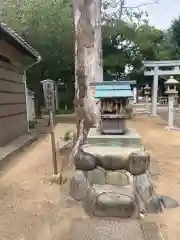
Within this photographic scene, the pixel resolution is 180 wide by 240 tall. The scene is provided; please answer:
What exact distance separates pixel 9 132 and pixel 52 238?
18.0 ft

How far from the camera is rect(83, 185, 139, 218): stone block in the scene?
3896 mm

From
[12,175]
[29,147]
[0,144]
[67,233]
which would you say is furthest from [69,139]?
[67,233]

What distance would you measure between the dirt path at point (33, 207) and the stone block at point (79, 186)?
0.51 feet

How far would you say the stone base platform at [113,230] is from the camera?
132 inches

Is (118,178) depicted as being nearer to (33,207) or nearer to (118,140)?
(118,140)

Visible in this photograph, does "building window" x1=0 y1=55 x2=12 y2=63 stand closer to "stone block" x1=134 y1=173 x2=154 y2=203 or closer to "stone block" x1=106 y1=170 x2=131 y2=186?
"stone block" x1=106 y1=170 x2=131 y2=186

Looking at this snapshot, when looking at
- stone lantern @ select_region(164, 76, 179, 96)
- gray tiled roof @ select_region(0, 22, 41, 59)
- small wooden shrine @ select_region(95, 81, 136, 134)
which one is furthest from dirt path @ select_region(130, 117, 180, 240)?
gray tiled roof @ select_region(0, 22, 41, 59)

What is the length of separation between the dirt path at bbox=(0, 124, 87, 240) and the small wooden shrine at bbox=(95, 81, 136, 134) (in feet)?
4.34

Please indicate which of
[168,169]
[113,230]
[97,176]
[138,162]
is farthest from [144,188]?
[168,169]

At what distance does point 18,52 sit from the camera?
9211 millimetres

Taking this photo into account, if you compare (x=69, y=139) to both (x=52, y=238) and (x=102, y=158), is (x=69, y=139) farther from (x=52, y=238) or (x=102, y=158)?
(x=52, y=238)

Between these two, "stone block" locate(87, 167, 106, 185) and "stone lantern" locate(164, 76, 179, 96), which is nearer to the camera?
"stone block" locate(87, 167, 106, 185)

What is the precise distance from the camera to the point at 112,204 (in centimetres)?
391

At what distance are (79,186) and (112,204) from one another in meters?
0.65
